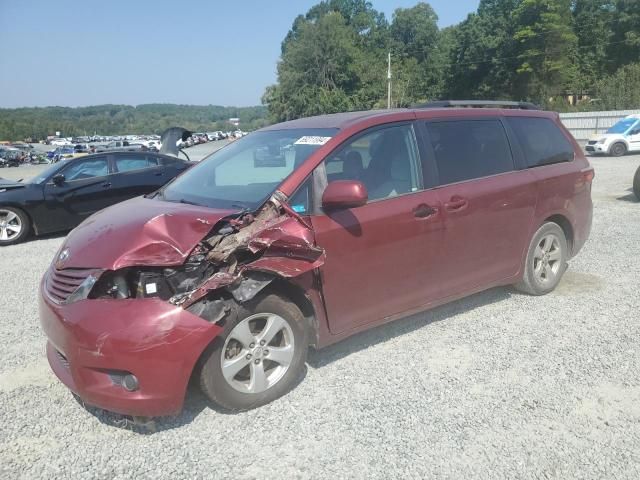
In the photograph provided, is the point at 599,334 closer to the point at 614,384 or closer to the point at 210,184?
the point at 614,384

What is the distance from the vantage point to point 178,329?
278 centimetres

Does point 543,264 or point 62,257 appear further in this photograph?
point 543,264

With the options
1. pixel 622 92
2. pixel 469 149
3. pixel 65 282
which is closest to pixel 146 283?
pixel 65 282

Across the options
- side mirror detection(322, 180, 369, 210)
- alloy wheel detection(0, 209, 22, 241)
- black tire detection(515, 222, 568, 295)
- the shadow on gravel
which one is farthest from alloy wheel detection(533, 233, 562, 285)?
alloy wheel detection(0, 209, 22, 241)

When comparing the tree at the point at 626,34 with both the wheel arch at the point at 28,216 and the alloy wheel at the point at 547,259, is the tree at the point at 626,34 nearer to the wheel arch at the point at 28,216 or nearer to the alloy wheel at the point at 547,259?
the alloy wheel at the point at 547,259

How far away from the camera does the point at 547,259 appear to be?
502 cm

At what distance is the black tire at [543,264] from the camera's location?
15.9 feet

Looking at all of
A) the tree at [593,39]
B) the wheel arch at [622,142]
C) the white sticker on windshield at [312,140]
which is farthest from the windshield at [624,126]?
the tree at [593,39]

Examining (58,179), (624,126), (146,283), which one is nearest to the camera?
(146,283)

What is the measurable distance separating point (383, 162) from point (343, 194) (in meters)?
A: 0.72

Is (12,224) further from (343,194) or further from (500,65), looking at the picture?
(500,65)

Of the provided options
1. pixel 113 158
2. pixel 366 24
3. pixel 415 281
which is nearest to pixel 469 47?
pixel 366 24

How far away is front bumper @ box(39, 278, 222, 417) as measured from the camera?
2.75 metres

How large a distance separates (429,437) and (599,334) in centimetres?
208
